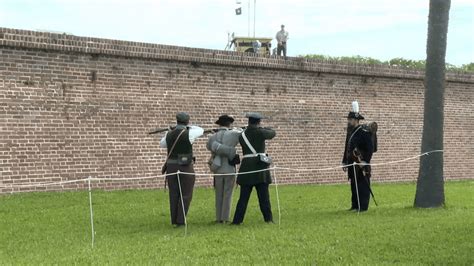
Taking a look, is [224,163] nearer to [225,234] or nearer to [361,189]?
[225,234]

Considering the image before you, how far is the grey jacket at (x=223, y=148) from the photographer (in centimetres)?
962

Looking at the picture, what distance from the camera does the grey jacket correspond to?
31.6ft

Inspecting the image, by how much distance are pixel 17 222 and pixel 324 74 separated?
1001 cm

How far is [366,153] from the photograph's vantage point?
36.0ft

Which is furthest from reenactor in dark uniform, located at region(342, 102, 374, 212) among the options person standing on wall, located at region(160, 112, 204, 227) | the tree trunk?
person standing on wall, located at region(160, 112, 204, 227)

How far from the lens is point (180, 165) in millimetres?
9305

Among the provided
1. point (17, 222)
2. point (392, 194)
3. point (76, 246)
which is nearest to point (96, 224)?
point (17, 222)

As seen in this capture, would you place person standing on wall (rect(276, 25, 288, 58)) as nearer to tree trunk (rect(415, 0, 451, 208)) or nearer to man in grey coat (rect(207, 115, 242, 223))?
tree trunk (rect(415, 0, 451, 208))

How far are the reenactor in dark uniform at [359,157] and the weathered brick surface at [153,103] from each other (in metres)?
4.83

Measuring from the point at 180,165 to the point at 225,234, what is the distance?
1428mm

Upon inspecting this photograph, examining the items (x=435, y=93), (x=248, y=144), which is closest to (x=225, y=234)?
(x=248, y=144)

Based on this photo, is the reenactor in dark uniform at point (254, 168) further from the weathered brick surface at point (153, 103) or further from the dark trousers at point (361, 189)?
the weathered brick surface at point (153, 103)

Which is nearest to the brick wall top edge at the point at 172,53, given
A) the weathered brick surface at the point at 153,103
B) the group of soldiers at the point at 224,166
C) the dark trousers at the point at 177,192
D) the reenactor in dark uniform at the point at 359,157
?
the weathered brick surface at the point at 153,103

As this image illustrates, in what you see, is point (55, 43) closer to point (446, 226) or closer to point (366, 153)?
point (366, 153)
